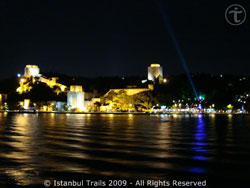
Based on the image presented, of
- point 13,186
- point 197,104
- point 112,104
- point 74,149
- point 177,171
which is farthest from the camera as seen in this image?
point 112,104

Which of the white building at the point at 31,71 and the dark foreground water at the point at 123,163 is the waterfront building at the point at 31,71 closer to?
the white building at the point at 31,71

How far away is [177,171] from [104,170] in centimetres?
166

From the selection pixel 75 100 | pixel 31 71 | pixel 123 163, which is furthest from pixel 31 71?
pixel 123 163

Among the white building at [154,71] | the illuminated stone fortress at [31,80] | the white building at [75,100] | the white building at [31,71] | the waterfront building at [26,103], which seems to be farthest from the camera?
the white building at [31,71]

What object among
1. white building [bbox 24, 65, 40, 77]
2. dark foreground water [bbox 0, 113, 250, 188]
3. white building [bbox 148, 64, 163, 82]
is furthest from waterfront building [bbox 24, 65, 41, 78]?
dark foreground water [bbox 0, 113, 250, 188]

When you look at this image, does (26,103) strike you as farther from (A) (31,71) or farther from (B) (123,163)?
(B) (123,163)

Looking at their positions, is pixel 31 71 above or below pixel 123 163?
above

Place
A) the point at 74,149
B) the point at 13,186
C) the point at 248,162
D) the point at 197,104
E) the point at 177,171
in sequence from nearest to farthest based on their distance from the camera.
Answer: the point at 13,186 → the point at 177,171 → the point at 248,162 → the point at 74,149 → the point at 197,104

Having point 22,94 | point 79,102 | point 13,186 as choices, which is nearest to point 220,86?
point 79,102

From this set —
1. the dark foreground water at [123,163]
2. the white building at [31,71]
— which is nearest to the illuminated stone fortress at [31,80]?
the white building at [31,71]

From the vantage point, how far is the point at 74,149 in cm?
1134

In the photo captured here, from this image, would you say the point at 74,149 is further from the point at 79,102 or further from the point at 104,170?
the point at 79,102

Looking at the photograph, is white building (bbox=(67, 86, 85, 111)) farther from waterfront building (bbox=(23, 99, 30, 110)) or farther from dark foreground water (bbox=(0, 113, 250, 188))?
dark foreground water (bbox=(0, 113, 250, 188))

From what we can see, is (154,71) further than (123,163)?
Yes
